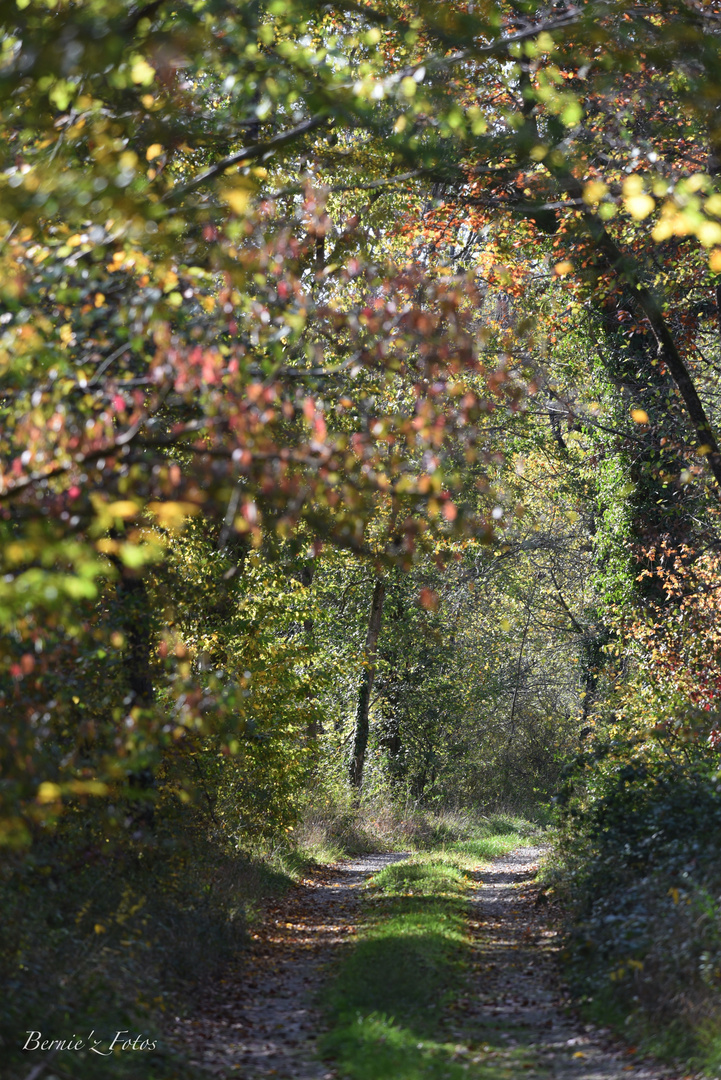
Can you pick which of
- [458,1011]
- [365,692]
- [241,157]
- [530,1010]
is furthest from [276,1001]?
[365,692]

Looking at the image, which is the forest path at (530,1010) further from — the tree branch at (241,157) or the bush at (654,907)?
the tree branch at (241,157)

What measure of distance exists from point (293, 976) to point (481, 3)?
29.6ft

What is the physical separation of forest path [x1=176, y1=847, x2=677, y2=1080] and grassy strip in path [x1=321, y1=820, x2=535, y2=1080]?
11cm

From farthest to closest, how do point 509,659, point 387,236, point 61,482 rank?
point 509,659 → point 387,236 → point 61,482

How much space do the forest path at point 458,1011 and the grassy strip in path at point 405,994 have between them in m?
0.11

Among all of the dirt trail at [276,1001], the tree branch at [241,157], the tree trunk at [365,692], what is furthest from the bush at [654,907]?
the tree trunk at [365,692]

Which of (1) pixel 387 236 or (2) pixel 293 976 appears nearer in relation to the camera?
(2) pixel 293 976

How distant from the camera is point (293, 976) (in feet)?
30.7

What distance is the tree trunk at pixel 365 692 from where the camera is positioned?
23312 mm

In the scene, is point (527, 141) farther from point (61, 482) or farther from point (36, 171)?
point (61, 482)

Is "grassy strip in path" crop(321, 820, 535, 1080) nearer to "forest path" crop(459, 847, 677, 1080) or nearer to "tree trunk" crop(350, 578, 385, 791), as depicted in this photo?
"forest path" crop(459, 847, 677, 1080)

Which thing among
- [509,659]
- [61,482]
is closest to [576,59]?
[61,482]

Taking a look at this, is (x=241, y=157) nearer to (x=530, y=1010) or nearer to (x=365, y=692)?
(x=530, y=1010)

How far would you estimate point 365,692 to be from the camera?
24.1 metres
